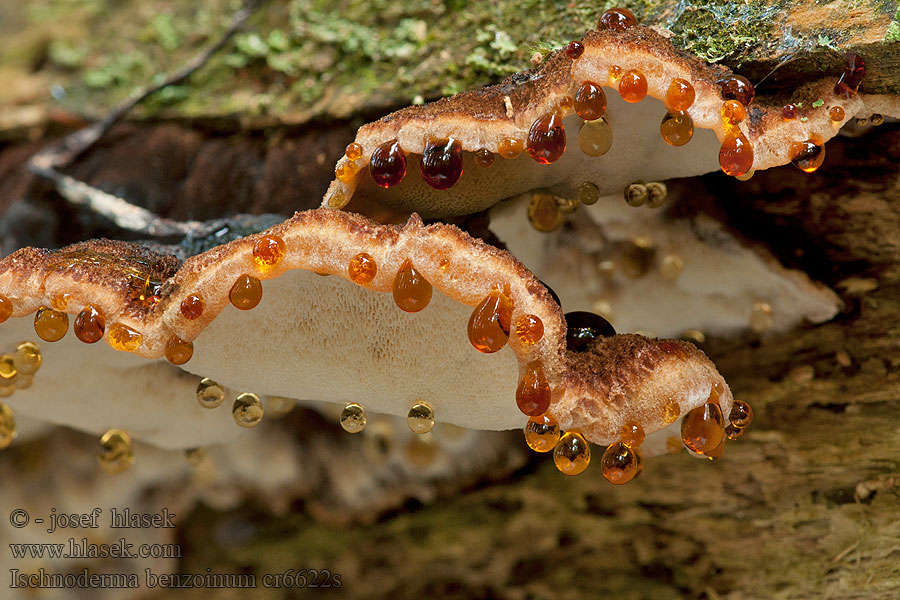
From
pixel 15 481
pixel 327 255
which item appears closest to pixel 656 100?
pixel 327 255

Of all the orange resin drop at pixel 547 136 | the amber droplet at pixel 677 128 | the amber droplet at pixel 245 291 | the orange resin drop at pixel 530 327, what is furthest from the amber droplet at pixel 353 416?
the amber droplet at pixel 677 128

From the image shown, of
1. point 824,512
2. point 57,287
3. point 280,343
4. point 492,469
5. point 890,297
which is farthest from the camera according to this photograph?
point 492,469

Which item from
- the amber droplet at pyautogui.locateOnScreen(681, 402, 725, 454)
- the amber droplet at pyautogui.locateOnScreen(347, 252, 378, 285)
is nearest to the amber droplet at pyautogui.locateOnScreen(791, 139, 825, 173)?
the amber droplet at pyautogui.locateOnScreen(681, 402, 725, 454)

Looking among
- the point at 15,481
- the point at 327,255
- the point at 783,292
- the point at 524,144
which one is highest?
the point at 783,292

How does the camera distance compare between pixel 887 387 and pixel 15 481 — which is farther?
pixel 15 481

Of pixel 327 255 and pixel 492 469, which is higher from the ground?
pixel 327 255

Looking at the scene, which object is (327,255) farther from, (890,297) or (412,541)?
(412,541)
